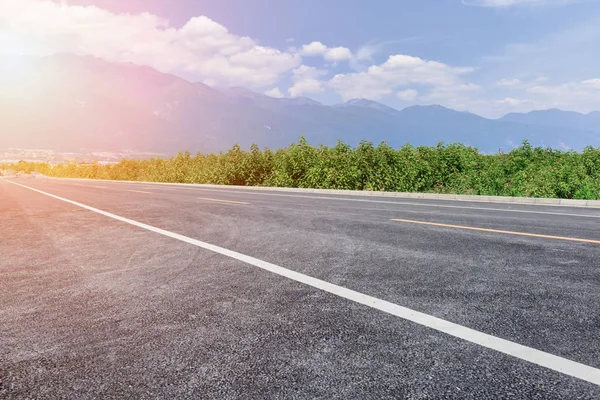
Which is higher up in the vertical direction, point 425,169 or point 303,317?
point 425,169

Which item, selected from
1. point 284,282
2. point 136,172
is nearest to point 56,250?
point 284,282

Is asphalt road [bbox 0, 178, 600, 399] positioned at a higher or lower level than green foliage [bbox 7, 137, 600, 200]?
lower

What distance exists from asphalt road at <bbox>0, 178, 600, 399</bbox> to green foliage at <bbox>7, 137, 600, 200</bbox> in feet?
29.2

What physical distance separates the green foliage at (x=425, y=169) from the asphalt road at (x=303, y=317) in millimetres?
8911

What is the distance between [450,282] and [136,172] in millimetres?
48513

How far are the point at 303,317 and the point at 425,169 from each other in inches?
612

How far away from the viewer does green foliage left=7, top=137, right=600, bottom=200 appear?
14.0m

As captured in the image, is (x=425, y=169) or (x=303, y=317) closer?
(x=303, y=317)

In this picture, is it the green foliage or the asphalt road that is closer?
the asphalt road

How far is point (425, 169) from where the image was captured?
1731 centimetres

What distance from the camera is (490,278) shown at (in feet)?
13.3

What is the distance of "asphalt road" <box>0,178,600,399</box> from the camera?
84.5 inches

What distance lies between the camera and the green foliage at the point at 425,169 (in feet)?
46.1

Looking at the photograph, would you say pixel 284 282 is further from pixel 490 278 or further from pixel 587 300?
pixel 587 300
